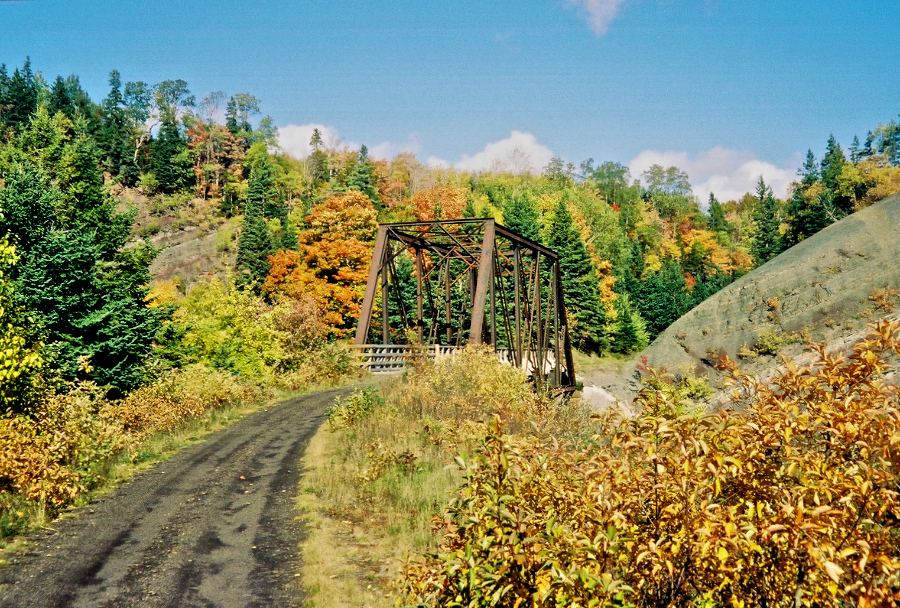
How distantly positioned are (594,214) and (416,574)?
85.8 metres

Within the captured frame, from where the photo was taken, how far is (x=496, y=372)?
1670 cm

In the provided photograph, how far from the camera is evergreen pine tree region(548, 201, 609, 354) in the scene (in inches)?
2378

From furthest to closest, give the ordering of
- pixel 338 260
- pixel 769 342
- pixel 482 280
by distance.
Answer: pixel 769 342
pixel 338 260
pixel 482 280

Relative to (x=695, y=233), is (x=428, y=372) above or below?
below

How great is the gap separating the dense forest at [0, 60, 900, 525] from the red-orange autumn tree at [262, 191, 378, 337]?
142 mm

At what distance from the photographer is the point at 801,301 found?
45938 millimetres

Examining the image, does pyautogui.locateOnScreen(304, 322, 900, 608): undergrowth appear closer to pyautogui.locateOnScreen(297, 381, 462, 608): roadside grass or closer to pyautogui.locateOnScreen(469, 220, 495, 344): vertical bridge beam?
pyautogui.locateOnScreen(297, 381, 462, 608): roadside grass

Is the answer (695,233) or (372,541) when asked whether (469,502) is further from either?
(695,233)

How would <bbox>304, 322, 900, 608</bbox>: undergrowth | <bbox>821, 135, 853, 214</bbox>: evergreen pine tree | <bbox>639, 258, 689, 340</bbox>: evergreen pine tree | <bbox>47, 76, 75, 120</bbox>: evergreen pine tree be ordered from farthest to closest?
1. <bbox>47, 76, 75, 120</bbox>: evergreen pine tree
2. <bbox>821, 135, 853, 214</bbox>: evergreen pine tree
3. <bbox>639, 258, 689, 340</bbox>: evergreen pine tree
4. <bbox>304, 322, 900, 608</bbox>: undergrowth

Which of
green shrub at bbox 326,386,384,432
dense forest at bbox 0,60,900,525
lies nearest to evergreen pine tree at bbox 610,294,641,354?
dense forest at bbox 0,60,900,525

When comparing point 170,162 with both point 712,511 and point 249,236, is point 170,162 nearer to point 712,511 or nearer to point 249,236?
point 249,236

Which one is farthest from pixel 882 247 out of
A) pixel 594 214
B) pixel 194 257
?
pixel 194 257

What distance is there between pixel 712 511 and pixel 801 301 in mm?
49575

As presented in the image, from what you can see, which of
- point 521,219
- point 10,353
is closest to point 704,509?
point 10,353
